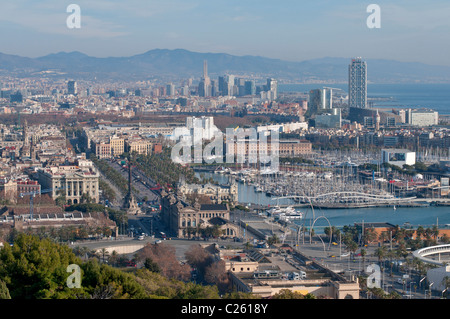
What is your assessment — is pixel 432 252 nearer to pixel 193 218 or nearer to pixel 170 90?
pixel 193 218

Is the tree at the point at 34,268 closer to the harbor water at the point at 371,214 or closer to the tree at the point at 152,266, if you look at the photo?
the tree at the point at 152,266

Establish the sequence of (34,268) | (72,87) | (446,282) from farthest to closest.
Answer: (72,87) < (446,282) < (34,268)

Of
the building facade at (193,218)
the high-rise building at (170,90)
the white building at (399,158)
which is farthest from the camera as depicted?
the high-rise building at (170,90)

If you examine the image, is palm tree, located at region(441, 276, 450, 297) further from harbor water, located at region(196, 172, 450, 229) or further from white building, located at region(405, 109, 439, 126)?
white building, located at region(405, 109, 439, 126)

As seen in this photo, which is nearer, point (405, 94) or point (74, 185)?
point (74, 185)

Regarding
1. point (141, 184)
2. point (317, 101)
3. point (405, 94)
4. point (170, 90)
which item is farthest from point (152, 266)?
point (405, 94)

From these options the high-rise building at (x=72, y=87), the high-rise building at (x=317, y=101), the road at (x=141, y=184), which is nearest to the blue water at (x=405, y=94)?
the high-rise building at (x=317, y=101)
